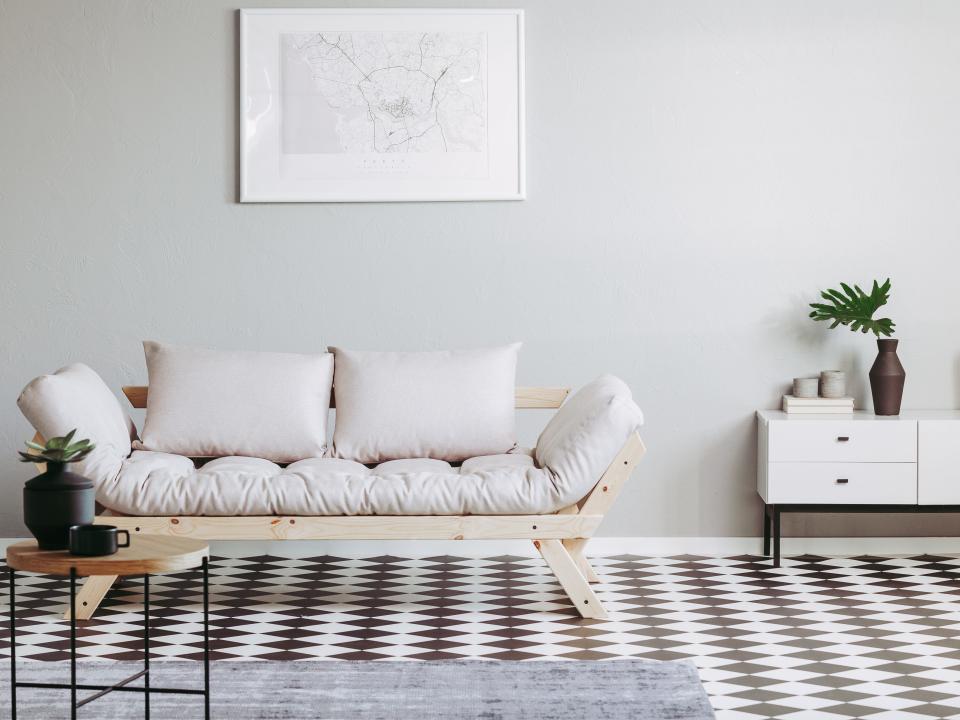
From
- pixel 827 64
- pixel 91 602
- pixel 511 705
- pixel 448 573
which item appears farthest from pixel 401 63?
pixel 511 705

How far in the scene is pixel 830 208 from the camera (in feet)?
15.5

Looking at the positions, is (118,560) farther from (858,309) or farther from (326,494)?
(858,309)

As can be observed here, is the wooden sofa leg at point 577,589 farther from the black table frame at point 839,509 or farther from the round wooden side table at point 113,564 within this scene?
the round wooden side table at point 113,564

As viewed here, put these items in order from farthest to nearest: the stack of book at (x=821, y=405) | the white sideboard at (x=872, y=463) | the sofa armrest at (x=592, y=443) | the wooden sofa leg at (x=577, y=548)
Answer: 1. the stack of book at (x=821, y=405)
2. the white sideboard at (x=872, y=463)
3. the wooden sofa leg at (x=577, y=548)
4. the sofa armrest at (x=592, y=443)

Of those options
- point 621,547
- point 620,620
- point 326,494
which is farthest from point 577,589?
point 621,547

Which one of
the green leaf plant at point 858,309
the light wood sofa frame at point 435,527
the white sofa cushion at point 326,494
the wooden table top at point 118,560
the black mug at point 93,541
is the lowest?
the light wood sofa frame at point 435,527

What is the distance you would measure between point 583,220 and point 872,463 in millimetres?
1453

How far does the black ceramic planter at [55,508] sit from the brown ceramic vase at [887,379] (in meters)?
3.05

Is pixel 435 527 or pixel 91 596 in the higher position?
pixel 435 527

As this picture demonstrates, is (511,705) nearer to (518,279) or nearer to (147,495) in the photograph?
(147,495)

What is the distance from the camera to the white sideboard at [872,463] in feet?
14.3

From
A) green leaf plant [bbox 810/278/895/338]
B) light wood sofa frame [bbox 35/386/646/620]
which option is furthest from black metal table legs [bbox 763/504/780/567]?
light wood sofa frame [bbox 35/386/646/620]

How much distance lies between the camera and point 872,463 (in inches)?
171

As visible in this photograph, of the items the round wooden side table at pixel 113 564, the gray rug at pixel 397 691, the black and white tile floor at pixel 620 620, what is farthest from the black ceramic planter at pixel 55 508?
the black and white tile floor at pixel 620 620
